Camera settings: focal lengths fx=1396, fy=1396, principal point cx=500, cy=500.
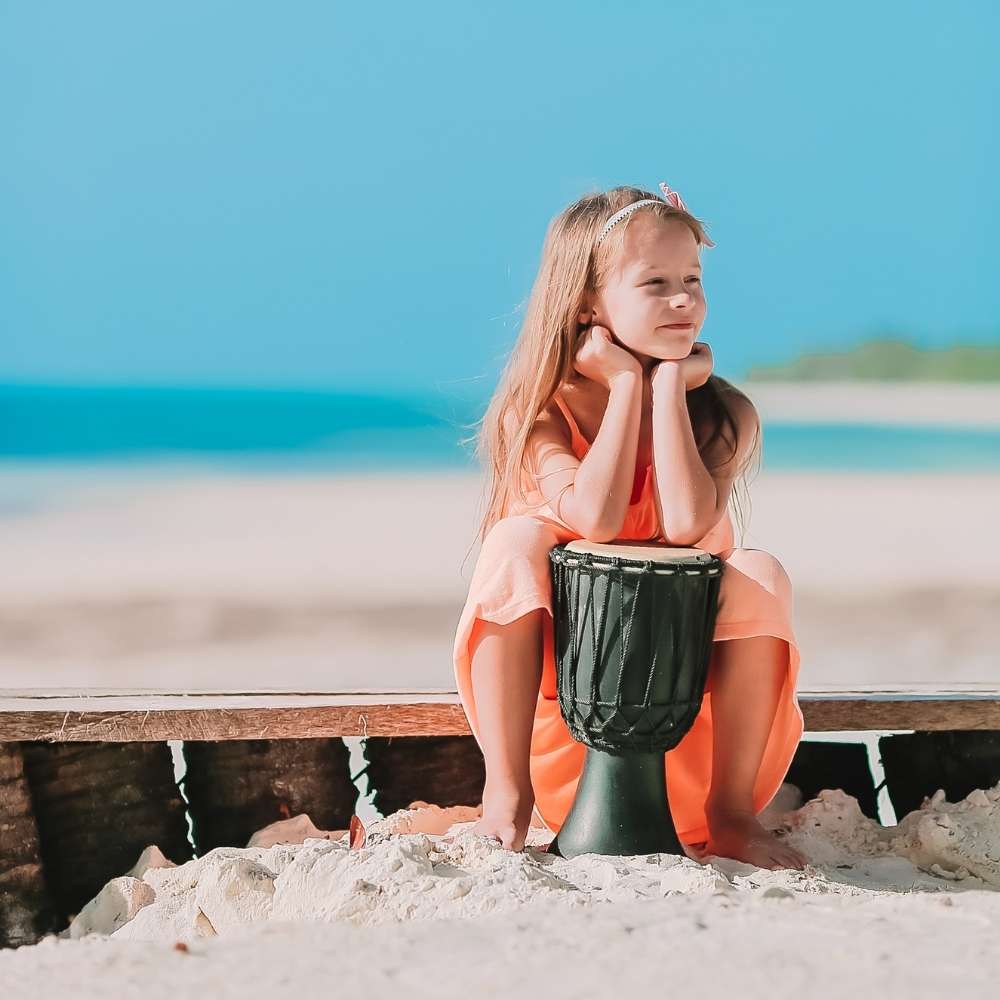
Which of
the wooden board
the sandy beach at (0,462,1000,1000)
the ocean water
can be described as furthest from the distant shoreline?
the wooden board

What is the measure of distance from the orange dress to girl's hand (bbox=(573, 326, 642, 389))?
112 mm

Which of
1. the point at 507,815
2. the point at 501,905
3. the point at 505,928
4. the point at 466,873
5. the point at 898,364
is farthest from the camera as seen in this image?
the point at 898,364

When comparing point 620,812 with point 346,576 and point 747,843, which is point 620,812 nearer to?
point 747,843

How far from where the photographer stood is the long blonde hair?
98.8 inches

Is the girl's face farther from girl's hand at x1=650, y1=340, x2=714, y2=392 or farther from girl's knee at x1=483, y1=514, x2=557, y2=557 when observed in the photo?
girl's knee at x1=483, y1=514, x2=557, y2=557

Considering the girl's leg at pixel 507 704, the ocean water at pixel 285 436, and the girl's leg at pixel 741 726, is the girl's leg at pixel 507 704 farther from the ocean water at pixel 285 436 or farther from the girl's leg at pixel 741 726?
the ocean water at pixel 285 436

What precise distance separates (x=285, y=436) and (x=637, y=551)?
1035 cm

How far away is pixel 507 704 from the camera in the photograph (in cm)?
233

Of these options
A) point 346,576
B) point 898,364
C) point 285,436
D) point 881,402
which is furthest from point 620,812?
point 898,364

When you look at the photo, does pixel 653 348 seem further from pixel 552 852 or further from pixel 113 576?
pixel 113 576

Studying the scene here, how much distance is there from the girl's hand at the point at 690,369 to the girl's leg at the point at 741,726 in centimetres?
46

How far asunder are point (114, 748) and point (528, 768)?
2.86ft

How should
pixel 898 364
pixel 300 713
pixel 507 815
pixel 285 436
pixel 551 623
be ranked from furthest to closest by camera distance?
pixel 898 364 < pixel 285 436 < pixel 300 713 < pixel 551 623 < pixel 507 815

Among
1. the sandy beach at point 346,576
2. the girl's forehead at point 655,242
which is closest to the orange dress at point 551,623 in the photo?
the girl's forehead at point 655,242
